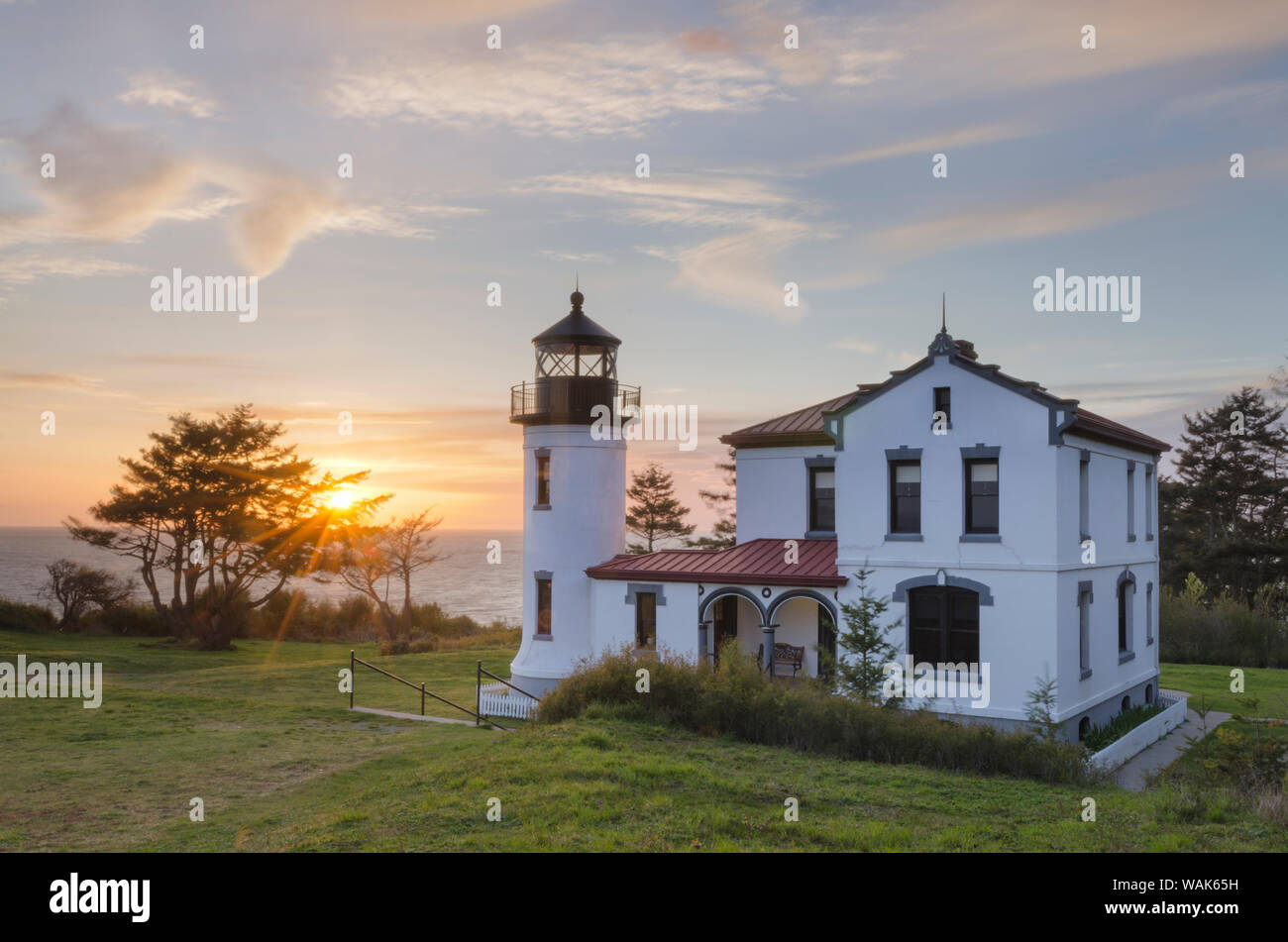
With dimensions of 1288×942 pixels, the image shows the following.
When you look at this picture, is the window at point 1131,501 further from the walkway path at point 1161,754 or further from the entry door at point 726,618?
the entry door at point 726,618

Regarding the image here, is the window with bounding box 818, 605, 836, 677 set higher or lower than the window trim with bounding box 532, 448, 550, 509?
lower

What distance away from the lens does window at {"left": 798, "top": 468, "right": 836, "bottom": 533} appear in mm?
22031

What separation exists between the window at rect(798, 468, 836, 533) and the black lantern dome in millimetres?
5363

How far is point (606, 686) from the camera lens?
1523 centimetres

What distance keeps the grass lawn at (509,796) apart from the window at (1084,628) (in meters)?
6.78

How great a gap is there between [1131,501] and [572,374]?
13588 millimetres

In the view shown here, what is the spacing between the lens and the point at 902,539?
17.9 meters

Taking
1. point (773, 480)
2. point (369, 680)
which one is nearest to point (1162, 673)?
point (773, 480)

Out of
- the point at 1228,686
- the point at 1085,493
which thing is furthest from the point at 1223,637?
the point at 1085,493

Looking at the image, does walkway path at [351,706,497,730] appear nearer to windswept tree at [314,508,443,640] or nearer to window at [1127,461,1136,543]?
window at [1127,461,1136,543]

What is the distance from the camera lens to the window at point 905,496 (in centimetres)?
1800

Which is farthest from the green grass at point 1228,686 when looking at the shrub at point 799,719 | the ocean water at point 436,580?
the ocean water at point 436,580

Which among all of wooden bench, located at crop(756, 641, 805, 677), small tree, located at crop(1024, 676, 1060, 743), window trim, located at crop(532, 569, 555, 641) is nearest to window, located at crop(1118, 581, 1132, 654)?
small tree, located at crop(1024, 676, 1060, 743)

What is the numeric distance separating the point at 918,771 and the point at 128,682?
22.7 metres
